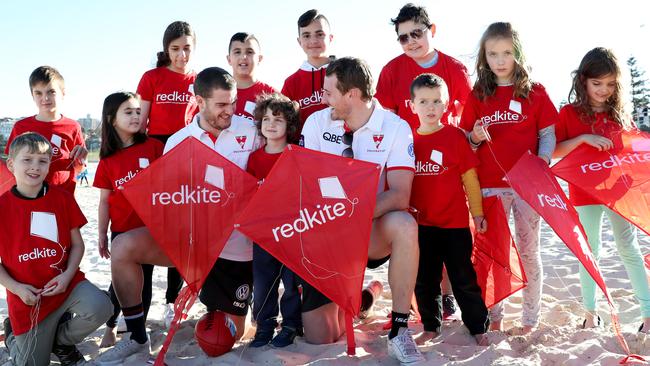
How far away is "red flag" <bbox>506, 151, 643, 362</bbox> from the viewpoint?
3482mm

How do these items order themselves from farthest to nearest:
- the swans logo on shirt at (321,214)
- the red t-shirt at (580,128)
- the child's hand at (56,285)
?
1. the red t-shirt at (580,128)
2. the child's hand at (56,285)
3. the swans logo on shirt at (321,214)

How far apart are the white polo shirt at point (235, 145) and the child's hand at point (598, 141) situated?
Answer: 2.50 metres

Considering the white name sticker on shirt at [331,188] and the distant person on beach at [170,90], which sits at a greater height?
the distant person on beach at [170,90]

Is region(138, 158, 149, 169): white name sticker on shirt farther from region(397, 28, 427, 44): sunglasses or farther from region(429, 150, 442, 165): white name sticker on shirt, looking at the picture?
region(397, 28, 427, 44): sunglasses

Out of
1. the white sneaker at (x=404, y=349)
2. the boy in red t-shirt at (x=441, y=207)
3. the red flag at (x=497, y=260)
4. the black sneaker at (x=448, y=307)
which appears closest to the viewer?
the white sneaker at (x=404, y=349)

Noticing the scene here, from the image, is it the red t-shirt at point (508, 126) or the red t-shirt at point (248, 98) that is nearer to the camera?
the red t-shirt at point (508, 126)

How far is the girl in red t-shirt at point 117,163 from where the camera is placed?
416 centimetres

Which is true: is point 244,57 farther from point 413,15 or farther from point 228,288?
point 228,288

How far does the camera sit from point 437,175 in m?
3.86

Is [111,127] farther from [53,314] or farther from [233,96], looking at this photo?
[53,314]

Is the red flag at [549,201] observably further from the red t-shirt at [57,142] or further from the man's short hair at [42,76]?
the man's short hair at [42,76]

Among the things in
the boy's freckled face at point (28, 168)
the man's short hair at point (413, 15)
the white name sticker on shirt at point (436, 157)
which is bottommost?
the boy's freckled face at point (28, 168)

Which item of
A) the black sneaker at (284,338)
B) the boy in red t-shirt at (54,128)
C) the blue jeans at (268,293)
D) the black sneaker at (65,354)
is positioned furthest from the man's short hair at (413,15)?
the black sneaker at (65,354)

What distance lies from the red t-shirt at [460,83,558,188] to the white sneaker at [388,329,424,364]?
136 centimetres
